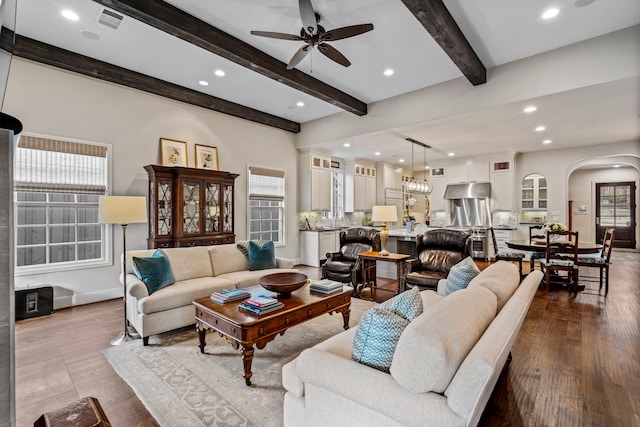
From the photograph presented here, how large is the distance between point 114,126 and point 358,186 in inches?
236

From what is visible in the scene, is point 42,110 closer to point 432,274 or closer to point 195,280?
point 195,280

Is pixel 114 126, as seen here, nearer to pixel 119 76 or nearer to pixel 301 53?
pixel 119 76

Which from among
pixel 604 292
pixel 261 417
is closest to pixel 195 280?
pixel 261 417

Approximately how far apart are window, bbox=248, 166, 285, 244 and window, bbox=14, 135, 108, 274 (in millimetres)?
2745

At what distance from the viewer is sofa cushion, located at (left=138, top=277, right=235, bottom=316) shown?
301 centimetres

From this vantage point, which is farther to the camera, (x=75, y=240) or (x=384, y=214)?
(x=384, y=214)

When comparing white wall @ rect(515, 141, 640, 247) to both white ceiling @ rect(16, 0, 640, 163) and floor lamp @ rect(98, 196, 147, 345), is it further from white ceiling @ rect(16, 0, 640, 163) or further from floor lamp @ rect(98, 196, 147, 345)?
→ floor lamp @ rect(98, 196, 147, 345)

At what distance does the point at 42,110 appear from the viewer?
13.2 feet

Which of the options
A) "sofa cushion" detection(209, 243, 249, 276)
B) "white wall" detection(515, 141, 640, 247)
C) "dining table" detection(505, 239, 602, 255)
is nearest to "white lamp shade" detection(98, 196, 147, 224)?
"sofa cushion" detection(209, 243, 249, 276)

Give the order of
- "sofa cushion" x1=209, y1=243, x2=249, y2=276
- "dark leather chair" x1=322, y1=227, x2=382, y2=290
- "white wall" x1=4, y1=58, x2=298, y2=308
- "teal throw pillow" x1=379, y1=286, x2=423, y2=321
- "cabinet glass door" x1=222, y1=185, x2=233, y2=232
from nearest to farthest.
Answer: "teal throw pillow" x1=379, y1=286, x2=423, y2=321
"white wall" x1=4, y1=58, x2=298, y2=308
"sofa cushion" x1=209, y1=243, x2=249, y2=276
"dark leather chair" x1=322, y1=227, x2=382, y2=290
"cabinet glass door" x1=222, y1=185, x2=233, y2=232

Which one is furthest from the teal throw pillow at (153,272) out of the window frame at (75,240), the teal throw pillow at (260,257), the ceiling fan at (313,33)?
the ceiling fan at (313,33)

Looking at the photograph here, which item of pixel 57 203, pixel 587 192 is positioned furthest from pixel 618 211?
pixel 57 203

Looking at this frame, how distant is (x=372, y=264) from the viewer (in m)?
5.04

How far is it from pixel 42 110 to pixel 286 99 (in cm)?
358
